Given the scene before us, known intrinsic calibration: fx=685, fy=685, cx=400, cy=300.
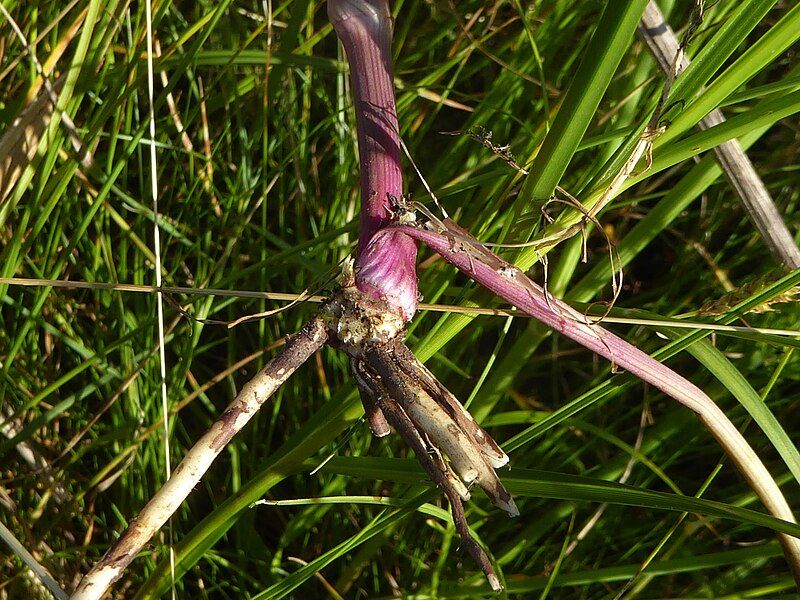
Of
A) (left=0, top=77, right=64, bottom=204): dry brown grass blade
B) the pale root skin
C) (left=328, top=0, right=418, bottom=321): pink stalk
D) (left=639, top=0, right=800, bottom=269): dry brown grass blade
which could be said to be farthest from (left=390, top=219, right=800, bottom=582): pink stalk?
(left=0, top=77, right=64, bottom=204): dry brown grass blade

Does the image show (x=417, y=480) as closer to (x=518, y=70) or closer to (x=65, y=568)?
(x=518, y=70)

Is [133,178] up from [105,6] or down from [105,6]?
down

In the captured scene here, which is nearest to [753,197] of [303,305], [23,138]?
[303,305]

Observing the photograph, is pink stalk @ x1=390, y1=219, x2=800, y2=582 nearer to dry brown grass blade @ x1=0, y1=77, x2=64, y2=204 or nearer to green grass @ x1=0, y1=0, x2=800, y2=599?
green grass @ x1=0, y1=0, x2=800, y2=599

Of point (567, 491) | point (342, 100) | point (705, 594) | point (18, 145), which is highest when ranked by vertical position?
point (18, 145)

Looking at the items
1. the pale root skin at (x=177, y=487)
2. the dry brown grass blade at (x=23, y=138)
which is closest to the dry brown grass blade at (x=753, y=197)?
the pale root skin at (x=177, y=487)

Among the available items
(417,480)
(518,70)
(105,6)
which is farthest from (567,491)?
(105,6)

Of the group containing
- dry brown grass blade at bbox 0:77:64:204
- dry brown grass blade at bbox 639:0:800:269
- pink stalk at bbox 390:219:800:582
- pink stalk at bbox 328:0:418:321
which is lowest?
dry brown grass blade at bbox 639:0:800:269
